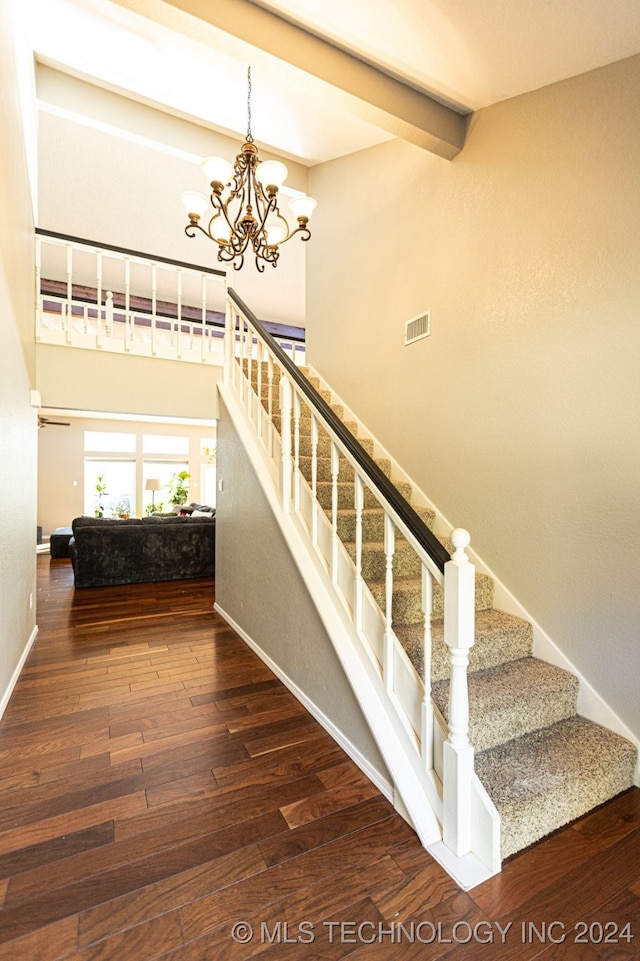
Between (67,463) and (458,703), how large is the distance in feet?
32.0

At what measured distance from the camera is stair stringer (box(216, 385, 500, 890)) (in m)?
1.44

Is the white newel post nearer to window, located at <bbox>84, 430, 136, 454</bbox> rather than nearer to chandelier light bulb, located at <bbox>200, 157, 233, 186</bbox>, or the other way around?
chandelier light bulb, located at <bbox>200, 157, 233, 186</bbox>

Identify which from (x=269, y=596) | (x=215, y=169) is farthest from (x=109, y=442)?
(x=269, y=596)

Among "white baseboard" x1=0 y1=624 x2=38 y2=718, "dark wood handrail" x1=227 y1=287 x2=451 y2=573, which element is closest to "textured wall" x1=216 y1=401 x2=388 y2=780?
"dark wood handrail" x1=227 y1=287 x2=451 y2=573

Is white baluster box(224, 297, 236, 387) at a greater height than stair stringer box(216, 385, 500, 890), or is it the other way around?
white baluster box(224, 297, 236, 387)

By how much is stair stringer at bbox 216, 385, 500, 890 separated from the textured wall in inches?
4.1

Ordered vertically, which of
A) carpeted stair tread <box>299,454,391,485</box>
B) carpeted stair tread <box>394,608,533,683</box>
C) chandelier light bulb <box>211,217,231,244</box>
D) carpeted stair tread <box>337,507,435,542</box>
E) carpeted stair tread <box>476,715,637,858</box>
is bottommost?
carpeted stair tread <box>476,715,637,858</box>

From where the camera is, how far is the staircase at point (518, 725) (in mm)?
1586

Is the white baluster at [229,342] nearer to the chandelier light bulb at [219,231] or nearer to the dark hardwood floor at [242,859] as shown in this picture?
the chandelier light bulb at [219,231]

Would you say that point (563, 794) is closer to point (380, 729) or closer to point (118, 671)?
point (380, 729)

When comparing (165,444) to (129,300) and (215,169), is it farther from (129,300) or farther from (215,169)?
(215,169)

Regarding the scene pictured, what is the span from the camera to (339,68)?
2.24m

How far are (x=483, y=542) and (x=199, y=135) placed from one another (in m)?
4.65

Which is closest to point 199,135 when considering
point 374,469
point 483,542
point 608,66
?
point 608,66
